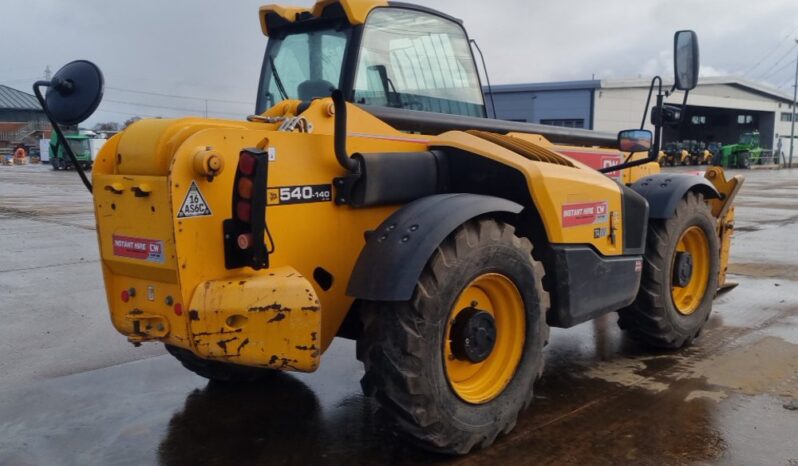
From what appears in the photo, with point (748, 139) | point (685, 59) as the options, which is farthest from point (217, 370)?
point (748, 139)

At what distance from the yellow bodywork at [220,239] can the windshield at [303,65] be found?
2.32 feet

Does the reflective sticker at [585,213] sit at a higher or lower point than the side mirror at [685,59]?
lower

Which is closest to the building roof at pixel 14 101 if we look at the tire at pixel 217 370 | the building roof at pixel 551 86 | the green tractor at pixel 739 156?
the building roof at pixel 551 86

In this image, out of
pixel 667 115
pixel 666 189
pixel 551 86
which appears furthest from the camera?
pixel 551 86

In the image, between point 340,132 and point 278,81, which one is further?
point 278,81

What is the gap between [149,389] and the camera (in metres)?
4.73

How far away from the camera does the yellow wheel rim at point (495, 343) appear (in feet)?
11.8

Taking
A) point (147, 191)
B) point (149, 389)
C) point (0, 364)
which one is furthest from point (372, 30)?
point (0, 364)

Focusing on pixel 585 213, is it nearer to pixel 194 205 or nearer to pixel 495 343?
pixel 495 343

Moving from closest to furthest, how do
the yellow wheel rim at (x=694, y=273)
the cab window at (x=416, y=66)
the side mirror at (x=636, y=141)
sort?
the cab window at (x=416, y=66) < the side mirror at (x=636, y=141) < the yellow wheel rim at (x=694, y=273)

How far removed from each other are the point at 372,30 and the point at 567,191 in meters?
1.47

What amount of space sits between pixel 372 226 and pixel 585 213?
1.32 meters

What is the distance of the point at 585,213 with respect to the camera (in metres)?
4.23

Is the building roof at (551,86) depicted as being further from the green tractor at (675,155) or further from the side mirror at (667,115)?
the side mirror at (667,115)
